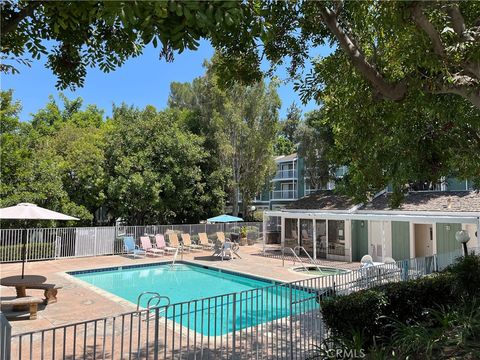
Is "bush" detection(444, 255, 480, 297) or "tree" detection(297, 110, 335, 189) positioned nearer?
"bush" detection(444, 255, 480, 297)

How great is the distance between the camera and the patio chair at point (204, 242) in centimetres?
2370

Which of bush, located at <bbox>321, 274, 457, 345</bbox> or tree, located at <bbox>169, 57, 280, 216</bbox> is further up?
tree, located at <bbox>169, 57, 280, 216</bbox>

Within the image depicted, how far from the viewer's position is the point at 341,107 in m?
6.94

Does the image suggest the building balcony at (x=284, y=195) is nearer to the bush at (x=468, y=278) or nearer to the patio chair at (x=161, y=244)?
the patio chair at (x=161, y=244)

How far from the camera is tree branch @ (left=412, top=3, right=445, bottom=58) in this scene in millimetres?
4074

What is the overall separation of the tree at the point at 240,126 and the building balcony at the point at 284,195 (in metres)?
12.2

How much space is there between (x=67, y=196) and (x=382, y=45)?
20.5 m

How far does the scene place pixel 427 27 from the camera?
4.32 m

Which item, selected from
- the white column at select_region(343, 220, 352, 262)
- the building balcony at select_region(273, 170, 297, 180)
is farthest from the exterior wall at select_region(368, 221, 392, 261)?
the building balcony at select_region(273, 170, 297, 180)

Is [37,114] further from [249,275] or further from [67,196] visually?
[249,275]

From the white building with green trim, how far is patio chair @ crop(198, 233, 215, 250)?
4.83m

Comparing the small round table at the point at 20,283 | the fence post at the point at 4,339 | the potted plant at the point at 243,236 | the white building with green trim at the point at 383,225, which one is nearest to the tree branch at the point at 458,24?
the fence post at the point at 4,339

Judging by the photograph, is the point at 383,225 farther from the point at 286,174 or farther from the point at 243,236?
the point at 286,174

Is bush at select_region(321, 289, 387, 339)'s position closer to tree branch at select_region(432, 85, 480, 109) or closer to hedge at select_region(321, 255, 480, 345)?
hedge at select_region(321, 255, 480, 345)
